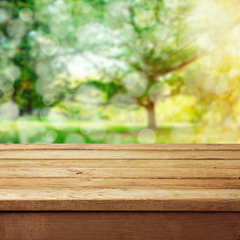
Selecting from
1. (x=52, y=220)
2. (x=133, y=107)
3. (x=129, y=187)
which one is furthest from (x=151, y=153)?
(x=133, y=107)

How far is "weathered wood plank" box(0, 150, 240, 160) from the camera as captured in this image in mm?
977

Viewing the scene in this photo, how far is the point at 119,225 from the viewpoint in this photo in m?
0.61

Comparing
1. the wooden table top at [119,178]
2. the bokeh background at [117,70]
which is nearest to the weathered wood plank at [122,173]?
the wooden table top at [119,178]

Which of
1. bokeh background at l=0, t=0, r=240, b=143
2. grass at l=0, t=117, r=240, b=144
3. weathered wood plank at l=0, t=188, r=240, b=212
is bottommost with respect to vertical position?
grass at l=0, t=117, r=240, b=144

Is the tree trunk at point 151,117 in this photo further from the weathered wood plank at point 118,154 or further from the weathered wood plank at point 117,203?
the weathered wood plank at point 117,203

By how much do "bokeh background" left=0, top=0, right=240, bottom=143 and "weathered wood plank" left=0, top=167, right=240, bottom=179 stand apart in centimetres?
152

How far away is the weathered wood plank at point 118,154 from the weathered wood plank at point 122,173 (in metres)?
0.14

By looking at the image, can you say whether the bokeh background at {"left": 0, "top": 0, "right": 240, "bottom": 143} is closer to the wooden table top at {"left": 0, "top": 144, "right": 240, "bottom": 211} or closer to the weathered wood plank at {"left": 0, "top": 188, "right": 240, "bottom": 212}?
the wooden table top at {"left": 0, "top": 144, "right": 240, "bottom": 211}

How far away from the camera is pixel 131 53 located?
2336 millimetres

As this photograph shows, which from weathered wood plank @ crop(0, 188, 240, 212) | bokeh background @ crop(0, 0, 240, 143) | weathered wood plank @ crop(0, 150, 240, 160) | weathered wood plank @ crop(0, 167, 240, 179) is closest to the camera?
weathered wood plank @ crop(0, 188, 240, 212)

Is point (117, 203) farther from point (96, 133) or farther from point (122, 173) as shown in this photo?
point (96, 133)

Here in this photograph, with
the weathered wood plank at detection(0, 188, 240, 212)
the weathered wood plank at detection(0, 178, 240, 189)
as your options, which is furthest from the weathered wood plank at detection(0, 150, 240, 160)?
the weathered wood plank at detection(0, 188, 240, 212)

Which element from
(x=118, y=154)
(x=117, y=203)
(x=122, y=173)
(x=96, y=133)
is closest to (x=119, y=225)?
(x=117, y=203)

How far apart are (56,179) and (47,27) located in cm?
192
